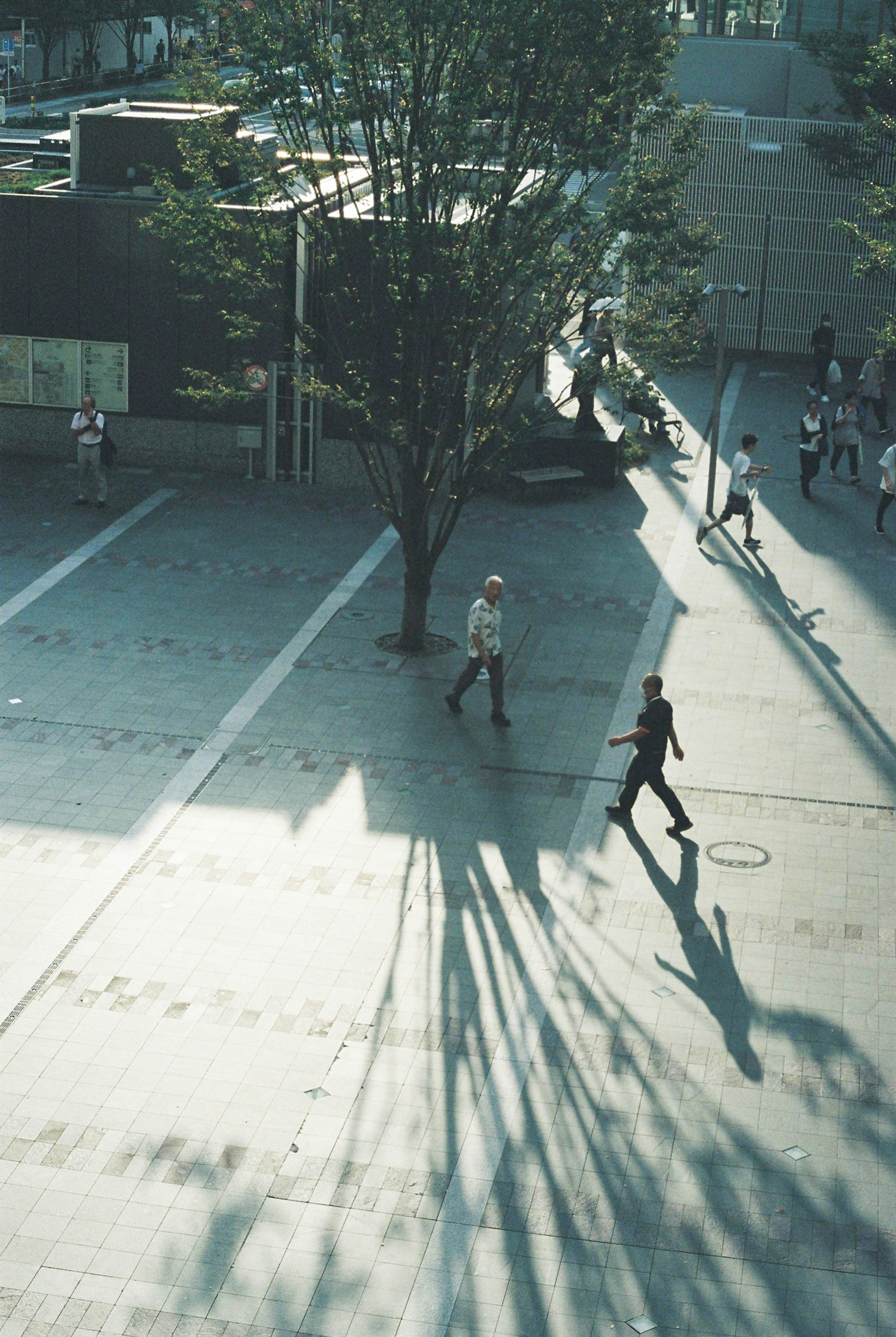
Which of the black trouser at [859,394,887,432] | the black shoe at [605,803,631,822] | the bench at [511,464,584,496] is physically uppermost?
the black trouser at [859,394,887,432]

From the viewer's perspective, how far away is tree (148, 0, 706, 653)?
1719 centimetres

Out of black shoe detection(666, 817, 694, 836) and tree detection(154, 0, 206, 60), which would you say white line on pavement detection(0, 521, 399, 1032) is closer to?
black shoe detection(666, 817, 694, 836)

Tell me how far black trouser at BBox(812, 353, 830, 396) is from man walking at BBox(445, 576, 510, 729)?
610 inches

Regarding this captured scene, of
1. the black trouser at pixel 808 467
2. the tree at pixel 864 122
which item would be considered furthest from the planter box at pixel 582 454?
the tree at pixel 864 122

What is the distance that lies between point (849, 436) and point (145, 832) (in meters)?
14.7

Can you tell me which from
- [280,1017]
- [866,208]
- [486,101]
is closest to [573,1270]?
[280,1017]

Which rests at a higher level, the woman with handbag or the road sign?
the road sign

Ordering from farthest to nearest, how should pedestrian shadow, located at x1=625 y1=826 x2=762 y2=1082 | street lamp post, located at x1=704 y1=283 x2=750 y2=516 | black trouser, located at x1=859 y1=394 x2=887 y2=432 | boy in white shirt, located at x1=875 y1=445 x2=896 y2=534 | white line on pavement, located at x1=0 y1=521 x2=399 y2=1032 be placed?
black trouser, located at x1=859 y1=394 x2=887 y2=432
street lamp post, located at x1=704 y1=283 x2=750 y2=516
boy in white shirt, located at x1=875 y1=445 x2=896 y2=534
white line on pavement, located at x1=0 y1=521 x2=399 y2=1032
pedestrian shadow, located at x1=625 y1=826 x2=762 y2=1082

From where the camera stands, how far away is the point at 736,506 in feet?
76.8

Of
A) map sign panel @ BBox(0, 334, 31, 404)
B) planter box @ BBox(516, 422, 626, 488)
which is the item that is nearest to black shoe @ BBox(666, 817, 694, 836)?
planter box @ BBox(516, 422, 626, 488)

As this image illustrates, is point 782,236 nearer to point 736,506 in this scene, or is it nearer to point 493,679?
point 736,506

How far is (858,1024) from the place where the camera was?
12.5 metres

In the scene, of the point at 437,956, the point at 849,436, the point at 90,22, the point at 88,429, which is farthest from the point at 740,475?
the point at 90,22

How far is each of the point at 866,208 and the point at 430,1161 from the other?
87.5ft
